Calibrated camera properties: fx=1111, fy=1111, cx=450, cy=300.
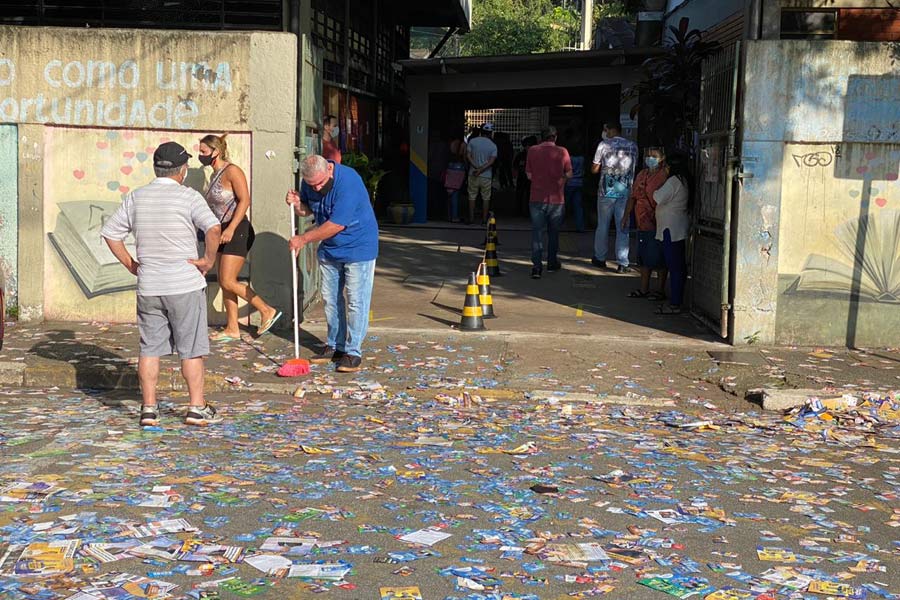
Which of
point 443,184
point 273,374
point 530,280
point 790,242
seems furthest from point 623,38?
point 273,374

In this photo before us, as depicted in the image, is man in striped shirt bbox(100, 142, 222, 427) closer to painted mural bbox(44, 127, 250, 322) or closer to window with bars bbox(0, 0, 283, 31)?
painted mural bbox(44, 127, 250, 322)

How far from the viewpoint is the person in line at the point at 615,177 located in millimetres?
15375

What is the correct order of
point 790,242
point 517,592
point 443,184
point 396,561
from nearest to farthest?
point 517,592
point 396,561
point 790,242
point 443,184

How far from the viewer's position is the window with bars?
581 inches

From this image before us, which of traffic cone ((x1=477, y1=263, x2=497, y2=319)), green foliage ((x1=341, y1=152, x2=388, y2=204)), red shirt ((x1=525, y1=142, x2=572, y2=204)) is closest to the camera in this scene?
traffic cone ((x1=477, y1=263, x2=497, y2=319))

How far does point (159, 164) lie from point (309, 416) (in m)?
2.16

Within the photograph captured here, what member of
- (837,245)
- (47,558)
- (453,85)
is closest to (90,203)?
(47,558)

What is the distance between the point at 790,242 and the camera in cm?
1102

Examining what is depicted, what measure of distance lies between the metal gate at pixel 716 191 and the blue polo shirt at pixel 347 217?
3638mm

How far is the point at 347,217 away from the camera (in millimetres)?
9586

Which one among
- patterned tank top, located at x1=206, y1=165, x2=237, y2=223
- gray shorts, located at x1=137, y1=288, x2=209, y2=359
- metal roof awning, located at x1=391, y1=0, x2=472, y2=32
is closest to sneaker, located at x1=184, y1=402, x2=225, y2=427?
gray shorts, located at x1=137, y1=288, x2=209, y2=359

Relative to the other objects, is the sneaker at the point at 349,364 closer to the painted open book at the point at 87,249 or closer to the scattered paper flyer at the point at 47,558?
the painted open book at the point at 87,249

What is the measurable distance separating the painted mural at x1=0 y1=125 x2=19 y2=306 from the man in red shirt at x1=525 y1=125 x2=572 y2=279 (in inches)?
254

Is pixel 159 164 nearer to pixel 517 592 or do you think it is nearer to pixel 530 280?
pixel 517 592
